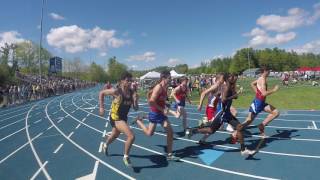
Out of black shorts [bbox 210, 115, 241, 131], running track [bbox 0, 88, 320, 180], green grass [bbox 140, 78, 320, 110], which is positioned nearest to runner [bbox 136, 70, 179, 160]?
running track [bbox 0, 88, 320, 180]

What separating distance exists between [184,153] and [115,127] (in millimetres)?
1900

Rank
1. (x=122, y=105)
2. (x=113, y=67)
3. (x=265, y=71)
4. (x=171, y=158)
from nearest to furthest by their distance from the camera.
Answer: (x=122, y=105), (x=171, y=158), (x=265, y=71), (x=113, y=67)

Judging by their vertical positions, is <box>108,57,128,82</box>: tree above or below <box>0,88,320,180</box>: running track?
above

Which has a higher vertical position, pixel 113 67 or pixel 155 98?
pixel 113 67

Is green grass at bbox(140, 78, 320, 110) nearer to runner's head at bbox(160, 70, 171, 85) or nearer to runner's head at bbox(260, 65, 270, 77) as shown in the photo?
runner's head at bbox(260, 65, 270, 77)

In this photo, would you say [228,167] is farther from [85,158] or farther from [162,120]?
[85,158]

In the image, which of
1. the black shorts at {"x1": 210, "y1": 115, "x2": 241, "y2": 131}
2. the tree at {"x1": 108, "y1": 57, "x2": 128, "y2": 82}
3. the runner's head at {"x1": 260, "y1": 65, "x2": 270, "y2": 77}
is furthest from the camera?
the tree at {"x1": 108, "y1": 57, "x2": 128, "y2": 82}

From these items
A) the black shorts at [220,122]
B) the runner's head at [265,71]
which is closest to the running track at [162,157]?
the black shorts at [220,122]

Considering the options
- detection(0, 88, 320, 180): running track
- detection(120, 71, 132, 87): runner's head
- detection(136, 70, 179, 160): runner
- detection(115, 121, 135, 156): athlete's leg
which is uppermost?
detection(120, 71, 132, 87): runner's head

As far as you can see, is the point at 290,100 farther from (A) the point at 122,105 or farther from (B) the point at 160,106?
(A) the point at 122,105

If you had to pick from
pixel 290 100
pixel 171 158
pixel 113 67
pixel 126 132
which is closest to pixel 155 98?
pixel 126 132

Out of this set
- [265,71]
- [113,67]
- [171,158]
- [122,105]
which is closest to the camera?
[122,105]

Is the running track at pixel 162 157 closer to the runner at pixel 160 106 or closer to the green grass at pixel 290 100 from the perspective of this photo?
the runner at pixel 160 106

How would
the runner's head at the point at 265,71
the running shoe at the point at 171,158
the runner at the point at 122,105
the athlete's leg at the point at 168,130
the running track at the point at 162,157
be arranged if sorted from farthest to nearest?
the runner's head at the point at 265,71 < the running shoe at the point at 171,158 < the athlete's leg at the point at 168,130 < the runner at the point at 122,105 < the running track at the point at 162,157
